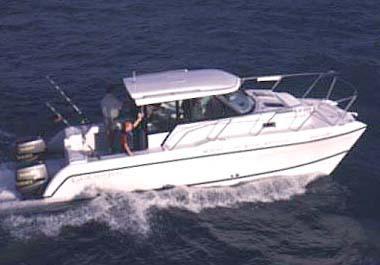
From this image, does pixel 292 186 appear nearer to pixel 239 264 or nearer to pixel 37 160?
pixel 239 264

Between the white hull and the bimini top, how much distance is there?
1.56 metres

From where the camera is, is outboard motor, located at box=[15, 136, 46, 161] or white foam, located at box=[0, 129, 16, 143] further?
white foam, located at box=[0, 129, 16, 143]

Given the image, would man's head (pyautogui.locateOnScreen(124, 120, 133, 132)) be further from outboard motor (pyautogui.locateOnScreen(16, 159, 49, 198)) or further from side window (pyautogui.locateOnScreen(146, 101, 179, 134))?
outboard motor (pyautogui.locateOnScreen(16, 159, 49, 198))

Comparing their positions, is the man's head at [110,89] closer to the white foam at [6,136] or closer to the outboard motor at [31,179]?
the outboard motor at [31,179]

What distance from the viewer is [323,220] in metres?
19.2

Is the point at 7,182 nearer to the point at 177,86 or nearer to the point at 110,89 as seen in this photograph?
the point at 110,89

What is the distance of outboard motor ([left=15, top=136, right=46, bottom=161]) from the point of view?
793 inches

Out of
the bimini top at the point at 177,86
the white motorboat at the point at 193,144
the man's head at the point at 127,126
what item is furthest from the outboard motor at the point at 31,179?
the bimini top at the point at 177,86

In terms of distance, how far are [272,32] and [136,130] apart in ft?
48.5

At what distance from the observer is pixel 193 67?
29.2m

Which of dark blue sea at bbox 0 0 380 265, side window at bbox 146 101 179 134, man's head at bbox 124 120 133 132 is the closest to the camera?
dark blue sea at bbox 0 0 380 265

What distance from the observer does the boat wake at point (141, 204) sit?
61.0 feet

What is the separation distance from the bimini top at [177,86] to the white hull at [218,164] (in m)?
1.56

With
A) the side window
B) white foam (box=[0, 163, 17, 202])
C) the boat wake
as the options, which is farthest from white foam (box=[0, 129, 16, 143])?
the side window
